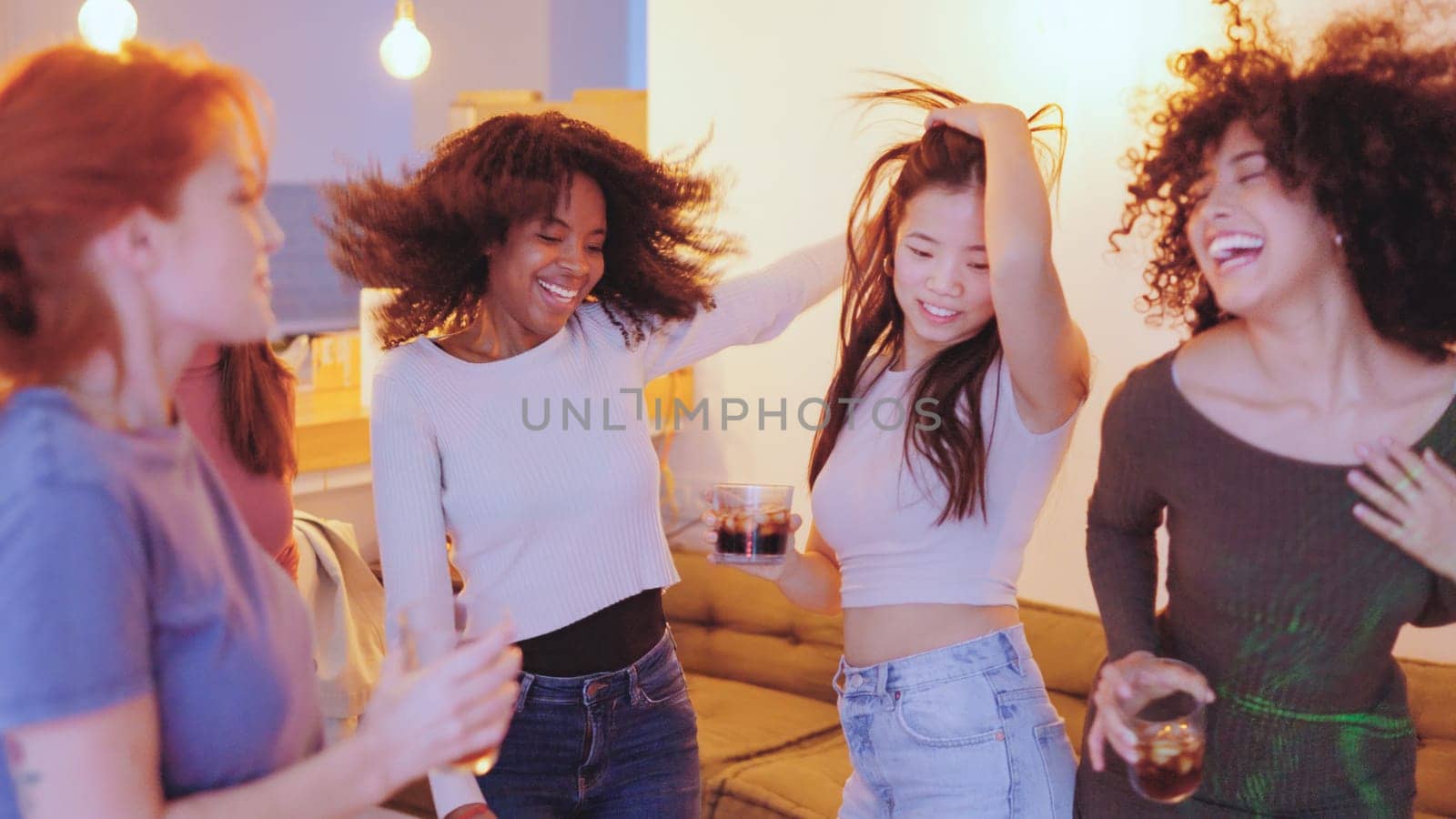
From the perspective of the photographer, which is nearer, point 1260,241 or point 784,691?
point 1260,241

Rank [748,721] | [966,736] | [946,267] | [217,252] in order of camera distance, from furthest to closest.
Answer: [748,721] → [946,267] → [966,736] → [217,252]

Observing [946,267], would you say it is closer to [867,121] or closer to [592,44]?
[867,121]

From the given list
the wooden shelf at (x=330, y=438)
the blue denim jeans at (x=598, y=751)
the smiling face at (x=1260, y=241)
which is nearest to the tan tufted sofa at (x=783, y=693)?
the wooden shelf at (x=330, y=438)

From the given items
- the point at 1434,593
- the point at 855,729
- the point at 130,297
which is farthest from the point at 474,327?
the point at 1434,593

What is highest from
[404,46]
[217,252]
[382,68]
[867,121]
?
[382,68]

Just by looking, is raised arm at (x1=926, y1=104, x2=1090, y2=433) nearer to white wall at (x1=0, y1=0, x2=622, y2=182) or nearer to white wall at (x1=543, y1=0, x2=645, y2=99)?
white wall at (x1=0, y1=0, x2=622, y2=182)

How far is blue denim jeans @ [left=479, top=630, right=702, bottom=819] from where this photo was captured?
185 centimetres

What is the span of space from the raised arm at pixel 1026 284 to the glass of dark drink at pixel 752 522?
366 mm

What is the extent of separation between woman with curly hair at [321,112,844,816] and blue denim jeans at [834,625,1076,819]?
1.17 feet

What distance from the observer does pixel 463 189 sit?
202cm

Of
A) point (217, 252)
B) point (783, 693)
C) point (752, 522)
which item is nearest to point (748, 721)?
point (783, 693)

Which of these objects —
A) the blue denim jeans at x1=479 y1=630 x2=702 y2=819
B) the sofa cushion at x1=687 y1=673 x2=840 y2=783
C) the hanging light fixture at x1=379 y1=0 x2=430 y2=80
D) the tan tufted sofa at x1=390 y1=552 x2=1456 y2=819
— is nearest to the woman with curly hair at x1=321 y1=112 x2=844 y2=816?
the blue denim jeans at x1=479 y1=630 x2=702 y2=819

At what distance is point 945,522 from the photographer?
1773 mm

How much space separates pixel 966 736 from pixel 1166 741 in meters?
0.29
